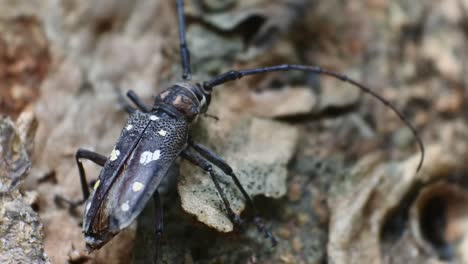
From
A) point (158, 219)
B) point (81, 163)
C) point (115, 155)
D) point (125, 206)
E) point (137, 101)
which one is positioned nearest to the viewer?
point (125, 206)

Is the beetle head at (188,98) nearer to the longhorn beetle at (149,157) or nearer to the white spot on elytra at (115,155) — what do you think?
the longhorn beetle at (149,157)

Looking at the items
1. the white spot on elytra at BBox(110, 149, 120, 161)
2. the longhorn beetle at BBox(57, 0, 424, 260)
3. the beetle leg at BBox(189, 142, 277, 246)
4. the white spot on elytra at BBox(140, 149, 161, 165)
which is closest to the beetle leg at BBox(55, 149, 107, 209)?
the longhorn beetle at BBox(57, 0, 424, 260)

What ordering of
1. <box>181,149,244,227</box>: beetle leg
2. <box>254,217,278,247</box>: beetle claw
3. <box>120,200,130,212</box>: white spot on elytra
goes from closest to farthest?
1. <box>120,200,130,212</box>: white spot on elytra
2. <box>181,149,244,227</box>: beetle leg
3. <box>254,217,278,247</box>: beetle claw

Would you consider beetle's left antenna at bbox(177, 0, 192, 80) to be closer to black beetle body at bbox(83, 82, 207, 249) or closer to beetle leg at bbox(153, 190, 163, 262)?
black beetle body at bbox(83, 82, 207, 249)

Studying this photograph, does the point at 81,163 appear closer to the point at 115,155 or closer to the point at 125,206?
the point at 115,155

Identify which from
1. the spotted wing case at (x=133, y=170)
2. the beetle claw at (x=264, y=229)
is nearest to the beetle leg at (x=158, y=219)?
the spotted wing case at (x=133, y=170)

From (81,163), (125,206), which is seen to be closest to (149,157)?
(125,206)
